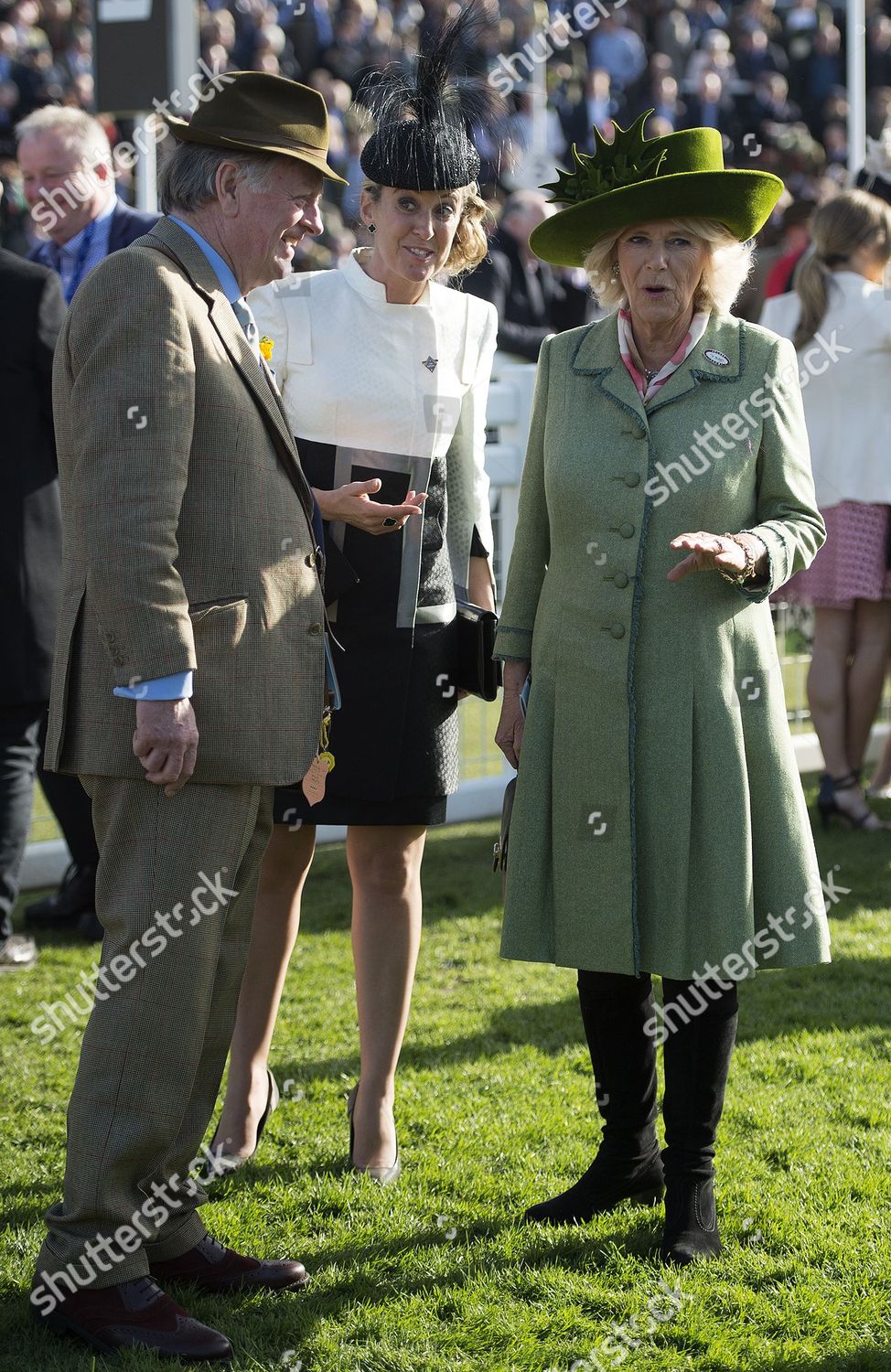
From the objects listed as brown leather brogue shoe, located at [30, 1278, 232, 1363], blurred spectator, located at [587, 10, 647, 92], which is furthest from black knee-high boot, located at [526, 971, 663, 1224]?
blurred spectator, located at [587, 10, 647, 92]

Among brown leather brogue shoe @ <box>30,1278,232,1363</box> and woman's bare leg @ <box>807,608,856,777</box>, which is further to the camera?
woman's bare leg @ <box>807,608,856,777</box>

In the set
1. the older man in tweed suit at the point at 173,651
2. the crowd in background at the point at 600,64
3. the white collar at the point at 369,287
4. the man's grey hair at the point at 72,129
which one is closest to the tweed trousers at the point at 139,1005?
the older man in tweed suit at the point at 173,651

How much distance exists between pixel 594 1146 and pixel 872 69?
17788 mm

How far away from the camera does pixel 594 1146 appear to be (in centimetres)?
365

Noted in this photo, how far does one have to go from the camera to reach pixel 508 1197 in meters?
3.41

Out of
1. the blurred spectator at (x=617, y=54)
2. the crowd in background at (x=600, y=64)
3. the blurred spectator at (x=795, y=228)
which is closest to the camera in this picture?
the blurred spectator at (x=795, y=228)

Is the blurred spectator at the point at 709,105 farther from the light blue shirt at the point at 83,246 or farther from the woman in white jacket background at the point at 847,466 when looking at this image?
the light blue shirt at the point at 83,246

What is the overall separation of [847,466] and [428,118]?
378 cm

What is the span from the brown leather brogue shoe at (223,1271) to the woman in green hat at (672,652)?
722 mm

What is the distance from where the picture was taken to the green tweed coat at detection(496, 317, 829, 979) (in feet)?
9.90

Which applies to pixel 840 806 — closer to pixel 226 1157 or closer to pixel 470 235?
pixel 226 1157

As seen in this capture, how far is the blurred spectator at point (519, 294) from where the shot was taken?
7785mm

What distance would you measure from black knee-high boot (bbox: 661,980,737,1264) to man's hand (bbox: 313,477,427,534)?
1047 mm

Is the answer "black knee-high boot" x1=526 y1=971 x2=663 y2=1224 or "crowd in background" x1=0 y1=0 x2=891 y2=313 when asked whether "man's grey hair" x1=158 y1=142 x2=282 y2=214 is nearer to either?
"black knee-high boot" x1=526 y1=971 x2=663 y2=1224
